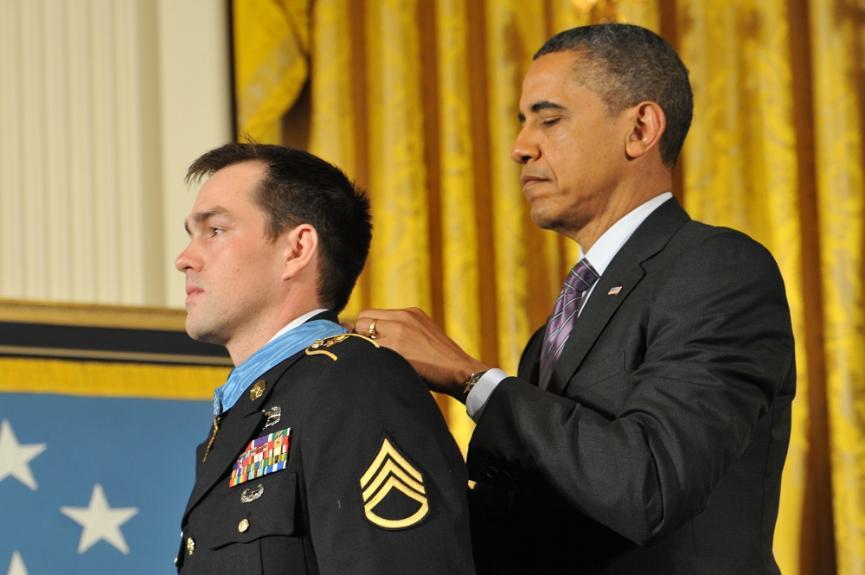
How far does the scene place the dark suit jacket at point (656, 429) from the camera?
163 centimetres

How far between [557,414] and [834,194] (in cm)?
166

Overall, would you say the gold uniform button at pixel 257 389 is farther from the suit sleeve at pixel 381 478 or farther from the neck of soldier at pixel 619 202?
the neck of soldier at pixel 619 202

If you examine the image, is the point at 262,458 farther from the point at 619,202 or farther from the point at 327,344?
the point at 619,202

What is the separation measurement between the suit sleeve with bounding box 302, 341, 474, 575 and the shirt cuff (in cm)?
7

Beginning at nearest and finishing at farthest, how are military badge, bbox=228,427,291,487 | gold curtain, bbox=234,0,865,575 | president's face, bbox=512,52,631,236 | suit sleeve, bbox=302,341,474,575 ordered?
suit sleeve, bbox=302,341,474,575 < military badge, bbox=228,427,291,487 < president's face, bbox=512,52,631,236 < gold curtain, bbox=234,0,865,575

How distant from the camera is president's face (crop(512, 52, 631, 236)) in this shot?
Result: 1981 mm

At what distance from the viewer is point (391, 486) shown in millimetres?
1585

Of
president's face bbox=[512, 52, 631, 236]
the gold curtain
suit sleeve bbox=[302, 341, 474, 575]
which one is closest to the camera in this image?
suit sleeve bbox=[302, 341, 474, 575]

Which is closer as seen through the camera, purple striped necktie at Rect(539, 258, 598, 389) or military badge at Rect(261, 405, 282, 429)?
military badge at Rect(261, 405, 282, 429)

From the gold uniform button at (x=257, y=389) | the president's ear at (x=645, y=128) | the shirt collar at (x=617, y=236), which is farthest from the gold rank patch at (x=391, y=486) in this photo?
the president's ear at (x=645, y=128)

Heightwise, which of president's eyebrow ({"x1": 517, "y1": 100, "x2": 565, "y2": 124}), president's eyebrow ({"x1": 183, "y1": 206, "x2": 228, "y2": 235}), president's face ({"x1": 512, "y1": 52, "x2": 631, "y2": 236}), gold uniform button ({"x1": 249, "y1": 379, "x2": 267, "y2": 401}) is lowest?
gold uniform button ({"x1": 249, "y1": 379, "x2": 267, "y2": 401})

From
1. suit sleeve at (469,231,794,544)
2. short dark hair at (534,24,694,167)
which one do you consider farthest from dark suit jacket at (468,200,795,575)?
short dark hair at (534,24,694,167)

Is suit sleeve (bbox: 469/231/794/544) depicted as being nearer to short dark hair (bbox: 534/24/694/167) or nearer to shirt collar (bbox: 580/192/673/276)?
shirt collar (bbox: 580/192/673/276)

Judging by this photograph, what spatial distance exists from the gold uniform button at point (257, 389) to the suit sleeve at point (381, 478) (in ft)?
0.39
